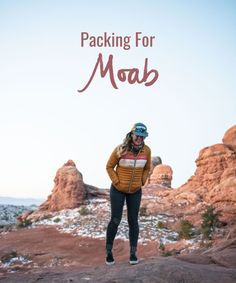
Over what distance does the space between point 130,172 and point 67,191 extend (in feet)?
75.0

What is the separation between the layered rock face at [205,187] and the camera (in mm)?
20875

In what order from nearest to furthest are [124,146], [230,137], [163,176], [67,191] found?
[124,146] → [230,137] → [67,191] → [163,176]

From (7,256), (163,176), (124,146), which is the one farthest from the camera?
(163,176)

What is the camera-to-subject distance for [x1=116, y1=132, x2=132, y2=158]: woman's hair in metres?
5.26

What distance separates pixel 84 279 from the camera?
4.14m

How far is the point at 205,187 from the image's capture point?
82.8 feet

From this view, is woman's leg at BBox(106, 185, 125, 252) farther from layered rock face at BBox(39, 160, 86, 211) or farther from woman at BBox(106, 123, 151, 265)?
layered rock face at BBox(39, 160, 86, 211)

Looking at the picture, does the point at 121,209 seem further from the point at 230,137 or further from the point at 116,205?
the point at 230,137

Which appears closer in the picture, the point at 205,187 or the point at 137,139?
the point at 137,139

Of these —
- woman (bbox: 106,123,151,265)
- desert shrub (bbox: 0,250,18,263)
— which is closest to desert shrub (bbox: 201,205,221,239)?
desert shrub (bbox: 0,250,18,263)

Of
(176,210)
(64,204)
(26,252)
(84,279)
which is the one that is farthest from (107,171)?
(64,204)

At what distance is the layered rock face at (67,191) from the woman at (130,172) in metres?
21.8

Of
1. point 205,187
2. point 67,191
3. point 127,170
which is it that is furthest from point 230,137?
point 127,170

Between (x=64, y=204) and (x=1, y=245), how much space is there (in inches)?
406
